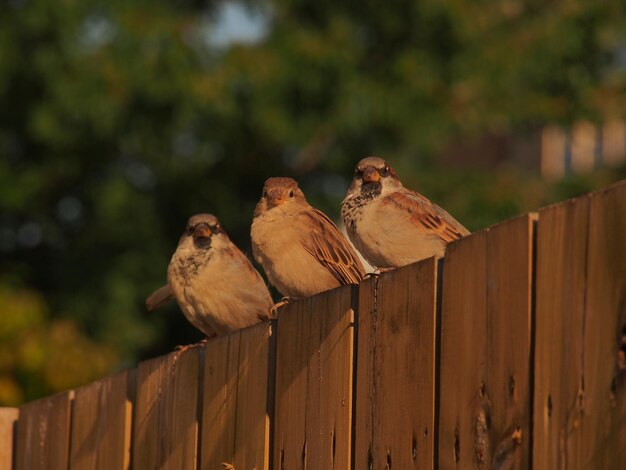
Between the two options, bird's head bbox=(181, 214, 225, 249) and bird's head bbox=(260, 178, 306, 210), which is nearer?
bird's head bbox=(260, 178, 306, 210)

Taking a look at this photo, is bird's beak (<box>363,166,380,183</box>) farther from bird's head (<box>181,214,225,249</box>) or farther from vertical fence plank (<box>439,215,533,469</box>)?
vertical fence plank (<box>439,215,533,469</box>)

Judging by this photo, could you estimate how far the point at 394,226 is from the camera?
4.35m

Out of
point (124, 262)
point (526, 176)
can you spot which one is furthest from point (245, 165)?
point (526, 176)

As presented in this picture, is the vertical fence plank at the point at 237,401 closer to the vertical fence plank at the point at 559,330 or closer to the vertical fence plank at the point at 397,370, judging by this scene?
the vertical fence plank at the point at 397,370

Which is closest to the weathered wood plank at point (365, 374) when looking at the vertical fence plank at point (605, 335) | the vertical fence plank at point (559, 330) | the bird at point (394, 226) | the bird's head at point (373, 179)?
the vertical fence plank at point (559, 330)

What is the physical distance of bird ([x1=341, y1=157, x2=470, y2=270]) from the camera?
430 cm

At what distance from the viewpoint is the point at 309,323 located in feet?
11.1

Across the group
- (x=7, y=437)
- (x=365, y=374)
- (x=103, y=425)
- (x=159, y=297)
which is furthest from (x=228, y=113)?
(x=365, y=374)

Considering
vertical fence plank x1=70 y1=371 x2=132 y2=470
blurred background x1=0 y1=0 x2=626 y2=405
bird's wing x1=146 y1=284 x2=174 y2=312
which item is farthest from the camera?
blurred background x1=0 y1=0 x2=626 y2=405

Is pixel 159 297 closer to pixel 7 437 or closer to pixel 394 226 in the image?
pixel 7 437

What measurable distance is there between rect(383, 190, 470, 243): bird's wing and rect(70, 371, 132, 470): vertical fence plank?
96 centimetres

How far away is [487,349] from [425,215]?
1827 mm

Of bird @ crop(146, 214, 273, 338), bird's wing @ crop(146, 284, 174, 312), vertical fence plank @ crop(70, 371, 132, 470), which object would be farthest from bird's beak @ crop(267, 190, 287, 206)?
vertical fence plank @ crop(70, 371, 132, 470)

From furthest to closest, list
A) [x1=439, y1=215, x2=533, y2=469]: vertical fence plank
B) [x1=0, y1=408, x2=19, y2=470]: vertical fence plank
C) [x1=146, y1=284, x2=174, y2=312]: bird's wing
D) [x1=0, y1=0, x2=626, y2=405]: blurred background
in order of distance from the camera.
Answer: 1. [x1=0, y1=0, x2=626, y2=405]: blurred background
2. [x1=146, y1=284, x2=174, y2=312]: bird's wing
3. [x1=0, y1=408, x2=19, y2=470]: vertical fence plank
4. [x1=439, y1=215, x2=533, y2=469]: vertical fence plank
